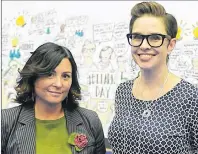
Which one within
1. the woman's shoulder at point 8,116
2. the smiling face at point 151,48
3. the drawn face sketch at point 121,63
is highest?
the smiling face at point 151,48

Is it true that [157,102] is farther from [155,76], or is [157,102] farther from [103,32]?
[103,32]

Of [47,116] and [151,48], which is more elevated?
[151,48]

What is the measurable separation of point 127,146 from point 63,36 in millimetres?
1168

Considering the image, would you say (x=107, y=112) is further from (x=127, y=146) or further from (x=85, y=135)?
(x=127, y=146)

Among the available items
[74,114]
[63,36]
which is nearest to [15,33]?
[63,36]

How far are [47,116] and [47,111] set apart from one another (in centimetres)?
2

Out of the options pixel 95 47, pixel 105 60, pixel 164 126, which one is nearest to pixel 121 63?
pixel 105 60

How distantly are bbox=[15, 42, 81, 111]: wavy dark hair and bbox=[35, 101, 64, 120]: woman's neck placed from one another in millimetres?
61

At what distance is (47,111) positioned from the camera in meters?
1.36

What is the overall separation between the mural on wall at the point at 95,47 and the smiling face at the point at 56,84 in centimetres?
58

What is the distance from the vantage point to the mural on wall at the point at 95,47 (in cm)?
173

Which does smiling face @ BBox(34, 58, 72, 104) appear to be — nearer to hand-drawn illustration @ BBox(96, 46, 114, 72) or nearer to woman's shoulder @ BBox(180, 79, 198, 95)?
woman's shoulder @ BBox(180, 79, 198, 95)

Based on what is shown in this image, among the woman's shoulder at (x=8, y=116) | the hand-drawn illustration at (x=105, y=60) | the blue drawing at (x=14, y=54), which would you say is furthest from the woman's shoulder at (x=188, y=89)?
the blue drawing at (x=14, y=54)

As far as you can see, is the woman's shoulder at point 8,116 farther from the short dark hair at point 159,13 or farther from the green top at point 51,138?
the short dark hair at point 159,13
